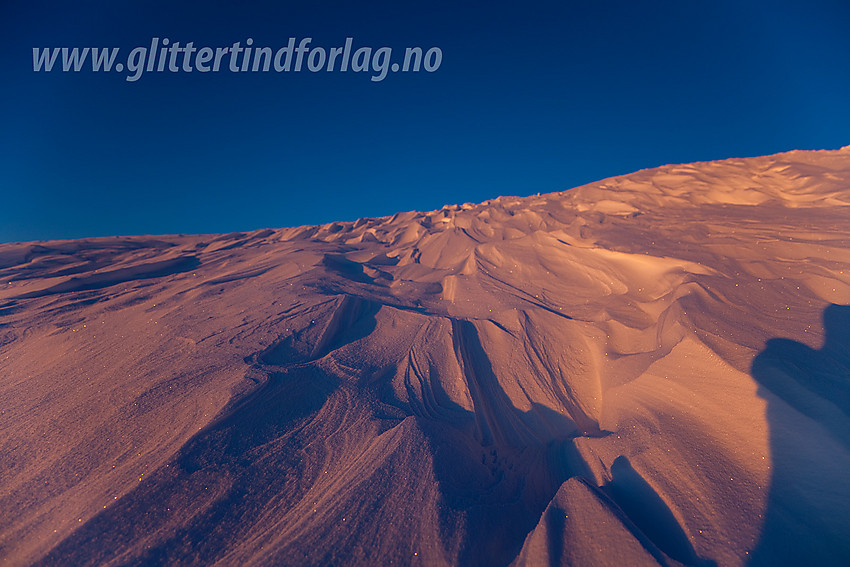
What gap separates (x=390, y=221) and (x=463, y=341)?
31.4 feet

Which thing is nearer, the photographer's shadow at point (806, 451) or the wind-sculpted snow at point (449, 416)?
the photographer's shadow at point (806, 451)

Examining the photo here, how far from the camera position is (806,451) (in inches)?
74.7

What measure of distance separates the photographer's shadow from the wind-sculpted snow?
1 cm

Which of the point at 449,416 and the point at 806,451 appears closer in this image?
the point at 806,451

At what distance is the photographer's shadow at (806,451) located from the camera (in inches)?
62.6

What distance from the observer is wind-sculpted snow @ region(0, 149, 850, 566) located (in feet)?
5.85

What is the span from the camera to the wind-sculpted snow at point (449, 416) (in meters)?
1.78

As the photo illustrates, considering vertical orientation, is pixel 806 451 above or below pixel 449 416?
above

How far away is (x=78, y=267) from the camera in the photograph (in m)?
6.82

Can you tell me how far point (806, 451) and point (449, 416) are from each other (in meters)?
2.15

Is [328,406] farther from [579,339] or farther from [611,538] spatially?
[579,339]

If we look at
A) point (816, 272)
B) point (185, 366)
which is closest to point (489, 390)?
point (185, 366)

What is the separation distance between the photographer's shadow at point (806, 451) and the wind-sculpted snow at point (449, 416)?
1 centimetres

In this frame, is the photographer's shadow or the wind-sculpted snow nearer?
the photographer's shadow
